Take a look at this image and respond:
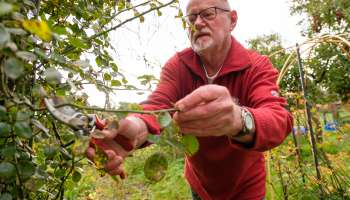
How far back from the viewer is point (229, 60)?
7.07 ft

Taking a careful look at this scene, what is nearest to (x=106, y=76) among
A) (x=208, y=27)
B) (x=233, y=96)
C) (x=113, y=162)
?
(x=113, y=162)

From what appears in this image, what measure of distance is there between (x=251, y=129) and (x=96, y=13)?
0.70 m

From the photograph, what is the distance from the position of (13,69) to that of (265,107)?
1212mm

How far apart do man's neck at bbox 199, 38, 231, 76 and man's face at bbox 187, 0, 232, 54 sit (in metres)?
0.03

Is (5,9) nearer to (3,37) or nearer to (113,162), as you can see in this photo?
(3,37)

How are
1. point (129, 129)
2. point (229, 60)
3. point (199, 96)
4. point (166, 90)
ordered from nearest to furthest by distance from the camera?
point (199, 96) < point (129, 129) < point (166, 90) < point (229, 60)

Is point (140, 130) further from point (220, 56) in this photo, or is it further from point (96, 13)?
point (220, 56)

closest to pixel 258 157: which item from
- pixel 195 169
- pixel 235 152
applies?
pixel 235 152

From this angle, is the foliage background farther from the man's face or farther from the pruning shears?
the man's face

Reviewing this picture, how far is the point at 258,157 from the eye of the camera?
2242mm

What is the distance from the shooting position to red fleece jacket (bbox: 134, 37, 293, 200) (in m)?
1.96

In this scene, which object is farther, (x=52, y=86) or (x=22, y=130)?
(x=52, y=86)

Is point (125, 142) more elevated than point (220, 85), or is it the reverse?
point (220, 85)

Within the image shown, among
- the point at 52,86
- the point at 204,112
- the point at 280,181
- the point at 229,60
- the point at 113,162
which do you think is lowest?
the point at 280,181
